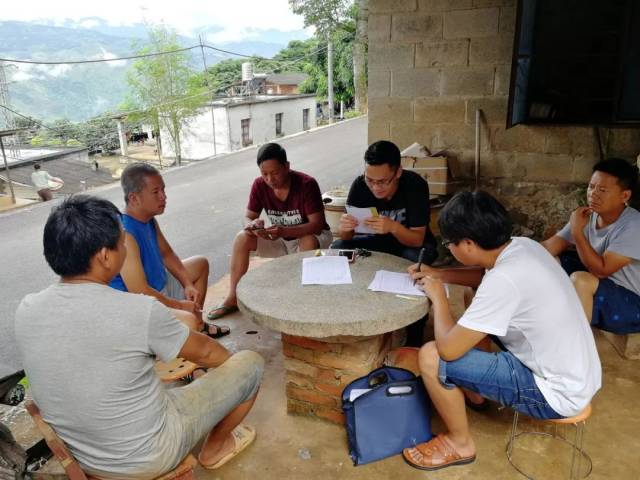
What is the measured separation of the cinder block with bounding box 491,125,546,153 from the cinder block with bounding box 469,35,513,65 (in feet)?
1.97

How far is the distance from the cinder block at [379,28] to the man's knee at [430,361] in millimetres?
3487

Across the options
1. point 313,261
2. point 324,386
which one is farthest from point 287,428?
point 313,261

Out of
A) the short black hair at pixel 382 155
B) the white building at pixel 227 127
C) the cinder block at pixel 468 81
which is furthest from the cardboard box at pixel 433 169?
the white building at pixel 227 127

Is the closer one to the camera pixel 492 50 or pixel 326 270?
pixel 326 270

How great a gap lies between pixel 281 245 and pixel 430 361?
2034 millimetres

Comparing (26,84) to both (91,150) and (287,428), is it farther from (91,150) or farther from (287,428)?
(287,428)

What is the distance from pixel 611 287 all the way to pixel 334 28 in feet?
74.9

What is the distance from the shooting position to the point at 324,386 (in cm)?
254

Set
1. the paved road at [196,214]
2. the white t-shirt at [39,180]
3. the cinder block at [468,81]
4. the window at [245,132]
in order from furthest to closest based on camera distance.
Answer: the window at [245,132], the white t-shirt at [39,180], the paved road at [196,214], the cinder block at [468,81]

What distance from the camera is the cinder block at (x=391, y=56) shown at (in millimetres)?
4641

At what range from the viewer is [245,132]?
26.4 metres

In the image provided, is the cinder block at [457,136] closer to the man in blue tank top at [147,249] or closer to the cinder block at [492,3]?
the cinder block at [492,3]

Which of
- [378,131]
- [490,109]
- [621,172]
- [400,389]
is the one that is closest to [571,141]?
[490,109]

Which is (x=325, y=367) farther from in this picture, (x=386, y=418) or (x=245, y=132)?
(x=245, y=132)
